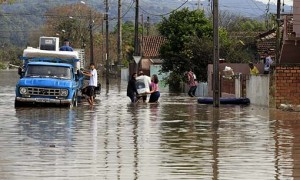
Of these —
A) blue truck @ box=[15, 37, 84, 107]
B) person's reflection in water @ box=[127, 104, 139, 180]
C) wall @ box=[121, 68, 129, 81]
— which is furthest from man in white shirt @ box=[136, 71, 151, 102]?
wall @ box=[121, 68, 129, 81]

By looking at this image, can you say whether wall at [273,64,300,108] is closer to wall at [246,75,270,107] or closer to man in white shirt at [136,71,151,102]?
wall at [246,75,270,107]

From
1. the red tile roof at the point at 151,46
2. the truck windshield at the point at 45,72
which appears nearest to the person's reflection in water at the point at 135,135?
the truck windshield at the point at 45,72

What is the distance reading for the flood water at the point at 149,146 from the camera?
44.9 ft

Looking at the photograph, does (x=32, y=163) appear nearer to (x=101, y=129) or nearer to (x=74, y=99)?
(x=101, y=129)

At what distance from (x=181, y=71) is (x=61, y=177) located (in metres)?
42.9

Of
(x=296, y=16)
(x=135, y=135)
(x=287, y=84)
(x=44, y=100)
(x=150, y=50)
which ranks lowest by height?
(x=135, y=135)

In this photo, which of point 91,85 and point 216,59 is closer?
point 216,59

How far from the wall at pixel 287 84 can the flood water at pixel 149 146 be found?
2825 mm

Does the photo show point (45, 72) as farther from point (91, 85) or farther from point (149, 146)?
point (149, 146)

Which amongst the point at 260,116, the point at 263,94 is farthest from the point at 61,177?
the point at 263,94

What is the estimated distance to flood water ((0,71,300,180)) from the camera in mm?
13672

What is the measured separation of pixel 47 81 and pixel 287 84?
8.55 m

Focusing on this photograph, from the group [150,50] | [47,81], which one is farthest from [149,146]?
[150,50]

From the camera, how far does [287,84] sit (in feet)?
103
